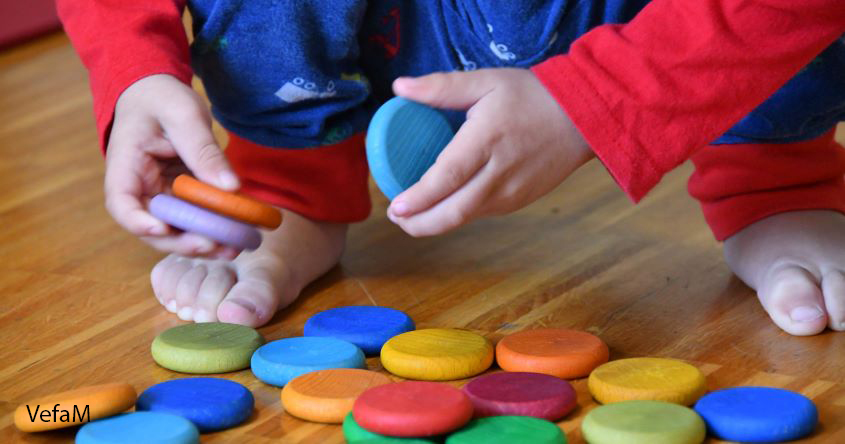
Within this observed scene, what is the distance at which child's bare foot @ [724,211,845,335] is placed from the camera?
0.92m

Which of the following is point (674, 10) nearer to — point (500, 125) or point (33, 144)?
point (500, 125)

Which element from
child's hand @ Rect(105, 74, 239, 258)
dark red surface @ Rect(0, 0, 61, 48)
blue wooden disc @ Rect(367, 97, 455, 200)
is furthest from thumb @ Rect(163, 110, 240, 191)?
dark red surface @ Rect(0, 0, 61, 48)

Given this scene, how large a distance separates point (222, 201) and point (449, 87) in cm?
19

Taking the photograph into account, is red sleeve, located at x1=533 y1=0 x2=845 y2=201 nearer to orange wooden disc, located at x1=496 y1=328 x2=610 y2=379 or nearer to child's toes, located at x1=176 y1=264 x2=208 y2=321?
orange wooden disc, located at x1=496 y1=328 x2=610 y2=379

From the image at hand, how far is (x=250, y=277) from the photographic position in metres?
1.02

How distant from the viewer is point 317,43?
108 cm

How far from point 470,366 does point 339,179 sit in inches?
13.8

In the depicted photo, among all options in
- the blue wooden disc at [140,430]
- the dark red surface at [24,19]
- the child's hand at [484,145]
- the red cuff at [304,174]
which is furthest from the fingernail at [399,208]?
the dark red surface at [24,19]

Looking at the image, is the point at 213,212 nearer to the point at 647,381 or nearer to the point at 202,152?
the point at 202,152

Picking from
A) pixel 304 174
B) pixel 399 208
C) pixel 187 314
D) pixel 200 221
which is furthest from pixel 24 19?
pixel 399 208

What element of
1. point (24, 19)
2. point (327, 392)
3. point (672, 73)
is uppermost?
point (672, 73)

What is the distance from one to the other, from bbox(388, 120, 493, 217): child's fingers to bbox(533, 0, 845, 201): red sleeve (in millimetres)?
69

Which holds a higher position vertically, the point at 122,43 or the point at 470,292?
the point at 122,43

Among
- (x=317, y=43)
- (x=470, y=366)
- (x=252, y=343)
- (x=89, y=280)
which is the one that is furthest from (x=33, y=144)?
(x=470, y=366)
